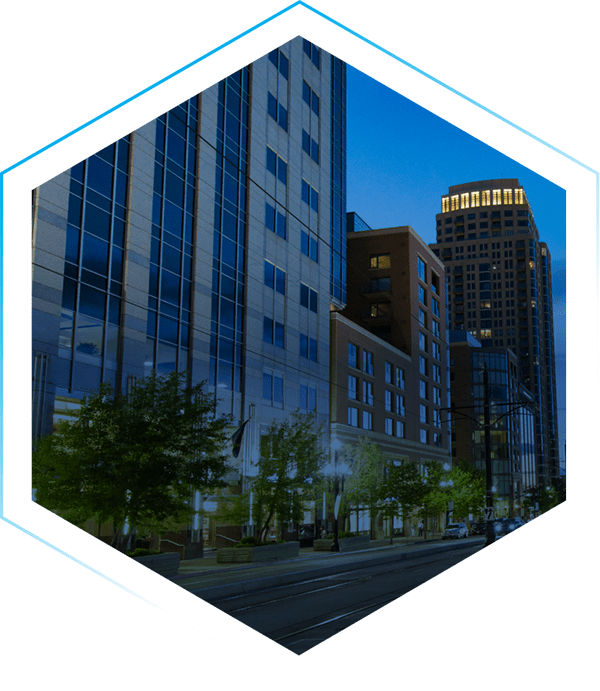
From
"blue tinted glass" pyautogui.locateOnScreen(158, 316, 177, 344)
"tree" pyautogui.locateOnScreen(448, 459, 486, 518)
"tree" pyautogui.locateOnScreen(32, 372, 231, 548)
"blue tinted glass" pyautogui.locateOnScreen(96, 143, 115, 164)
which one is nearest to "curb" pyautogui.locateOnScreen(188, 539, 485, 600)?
"tree" pyautogui.locateOnScreen(32, 372, 231, 548)

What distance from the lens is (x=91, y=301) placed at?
1223 cm

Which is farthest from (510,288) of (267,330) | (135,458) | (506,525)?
(135,458)

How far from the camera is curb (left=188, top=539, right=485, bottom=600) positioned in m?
11.4

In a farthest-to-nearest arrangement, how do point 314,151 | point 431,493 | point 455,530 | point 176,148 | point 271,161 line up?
point 431,493 < point 455,530 < point 314,151 < point 271,161 < point 176,148

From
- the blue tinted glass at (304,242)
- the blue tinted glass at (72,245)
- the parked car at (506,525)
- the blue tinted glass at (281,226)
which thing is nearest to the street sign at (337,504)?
the blue tinted glass at (304,242)

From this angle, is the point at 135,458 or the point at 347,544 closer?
the point at 135,458

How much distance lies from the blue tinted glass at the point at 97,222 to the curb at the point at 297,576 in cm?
589

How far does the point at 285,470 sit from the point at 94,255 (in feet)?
16.1

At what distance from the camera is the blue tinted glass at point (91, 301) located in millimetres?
12125

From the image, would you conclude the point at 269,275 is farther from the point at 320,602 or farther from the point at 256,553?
the point at 320,602

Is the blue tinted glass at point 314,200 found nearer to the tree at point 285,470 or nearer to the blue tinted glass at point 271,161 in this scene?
the blue tinted glass at point 271,161

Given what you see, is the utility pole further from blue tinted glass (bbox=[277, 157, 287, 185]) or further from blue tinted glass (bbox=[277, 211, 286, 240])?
blue tinted glass (bbox=[277, 157, 287, 185])

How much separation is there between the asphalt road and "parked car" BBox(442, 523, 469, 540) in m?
1.14

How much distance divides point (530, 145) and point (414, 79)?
404cm
